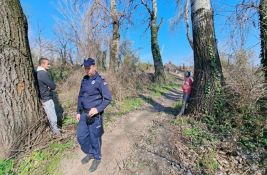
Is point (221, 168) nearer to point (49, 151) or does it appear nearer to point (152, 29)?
point (49, 151)

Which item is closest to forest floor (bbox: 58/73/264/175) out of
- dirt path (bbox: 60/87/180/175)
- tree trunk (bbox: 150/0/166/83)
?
dirt path (bbox: 60/87/180/175)

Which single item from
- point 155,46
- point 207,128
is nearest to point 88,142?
point 207,128

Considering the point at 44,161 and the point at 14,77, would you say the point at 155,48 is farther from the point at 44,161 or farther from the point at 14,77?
the point at 44,161

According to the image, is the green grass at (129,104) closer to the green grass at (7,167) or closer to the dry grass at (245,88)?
the dry grass at (245,88)

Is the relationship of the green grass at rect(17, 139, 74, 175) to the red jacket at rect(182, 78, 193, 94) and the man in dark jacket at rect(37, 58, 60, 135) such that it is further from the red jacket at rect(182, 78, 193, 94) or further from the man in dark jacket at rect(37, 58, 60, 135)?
the red jacket at rect(182, 78, 193, 94)

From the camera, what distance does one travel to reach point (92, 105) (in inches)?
141

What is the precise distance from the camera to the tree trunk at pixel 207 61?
19.2ft

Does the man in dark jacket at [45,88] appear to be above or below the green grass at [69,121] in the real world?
above

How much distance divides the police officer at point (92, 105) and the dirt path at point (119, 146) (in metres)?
0.44

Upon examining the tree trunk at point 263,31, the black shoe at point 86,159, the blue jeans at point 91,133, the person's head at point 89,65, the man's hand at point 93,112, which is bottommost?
the black shoe at point 86,159

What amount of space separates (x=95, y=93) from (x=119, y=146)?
66.7 inches

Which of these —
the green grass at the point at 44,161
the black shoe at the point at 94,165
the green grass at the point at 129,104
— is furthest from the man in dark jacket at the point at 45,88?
the green grass at the point at 129,104

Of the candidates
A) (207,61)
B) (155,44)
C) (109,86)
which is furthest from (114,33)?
(207,61)

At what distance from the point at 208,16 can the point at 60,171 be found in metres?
5.26
